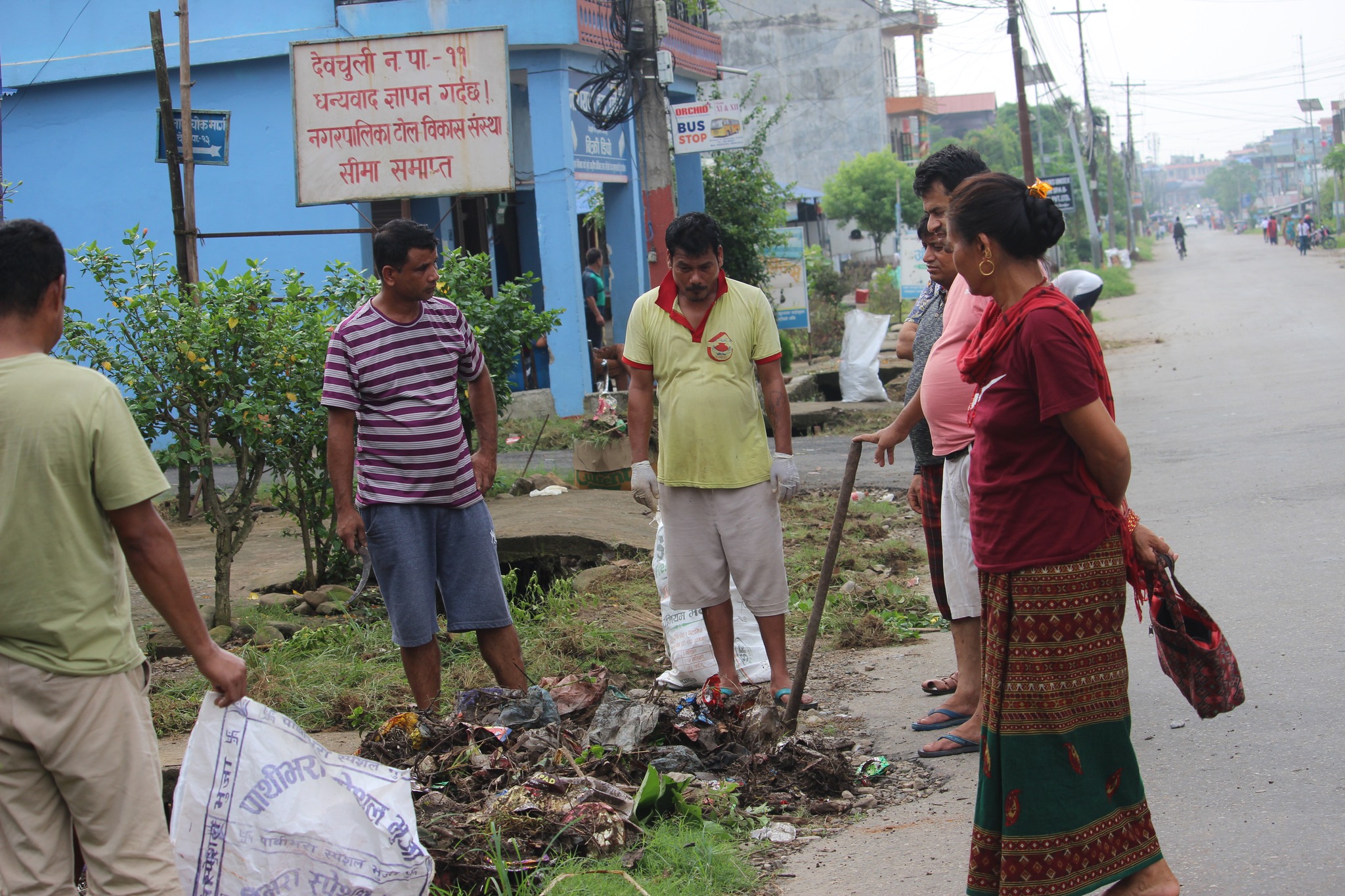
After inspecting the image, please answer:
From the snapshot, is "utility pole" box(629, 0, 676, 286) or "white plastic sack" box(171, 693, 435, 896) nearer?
"white plastic sack" box(171, 693, 435, 896)

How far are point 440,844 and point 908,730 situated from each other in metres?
1.89

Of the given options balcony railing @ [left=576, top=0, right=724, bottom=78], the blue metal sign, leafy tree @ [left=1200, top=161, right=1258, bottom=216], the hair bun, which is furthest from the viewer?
leafy tree @ [left=1200, top=161, right=1258, bottom=216]

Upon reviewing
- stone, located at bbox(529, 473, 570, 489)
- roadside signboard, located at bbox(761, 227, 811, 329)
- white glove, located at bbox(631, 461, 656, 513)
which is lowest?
stone, located at bbox(529, 473, 570, 489)

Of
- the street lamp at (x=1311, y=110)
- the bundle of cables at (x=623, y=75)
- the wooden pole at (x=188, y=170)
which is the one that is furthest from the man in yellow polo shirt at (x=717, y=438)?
the street lamp at (x=1311, y=110)

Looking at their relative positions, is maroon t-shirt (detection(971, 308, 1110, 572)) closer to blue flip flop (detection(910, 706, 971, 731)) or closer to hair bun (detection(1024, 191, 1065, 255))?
hair bun (detection(1024, 191, 1065, 255))

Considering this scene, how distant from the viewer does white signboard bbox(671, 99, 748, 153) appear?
1082cm

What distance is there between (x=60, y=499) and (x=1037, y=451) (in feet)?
6.63

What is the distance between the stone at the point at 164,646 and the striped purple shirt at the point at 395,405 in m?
2.11

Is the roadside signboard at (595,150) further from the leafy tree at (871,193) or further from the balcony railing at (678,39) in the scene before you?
the leafy tree at (871,193)

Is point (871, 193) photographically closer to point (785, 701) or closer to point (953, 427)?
point (785, 701)

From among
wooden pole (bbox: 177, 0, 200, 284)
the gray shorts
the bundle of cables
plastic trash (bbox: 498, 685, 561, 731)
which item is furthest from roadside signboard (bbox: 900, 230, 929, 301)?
plastic trash (bbox: 498, 685, 561, 731)

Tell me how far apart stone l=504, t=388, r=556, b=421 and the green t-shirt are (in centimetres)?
1134

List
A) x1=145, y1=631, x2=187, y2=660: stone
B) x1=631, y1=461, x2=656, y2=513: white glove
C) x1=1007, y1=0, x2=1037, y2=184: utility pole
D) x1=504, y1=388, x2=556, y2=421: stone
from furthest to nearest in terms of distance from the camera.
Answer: x1=1007, y1=0, x2=1037, y2=184: utility pole < x1=504, y1=388, x2=556, y2=421: stone < x1=145, y1=631, x2=187, y2=660: stone < x1=631, y1=461, x2=656, y2=513: white glove

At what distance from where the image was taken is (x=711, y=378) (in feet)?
15.1
